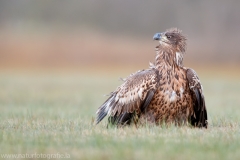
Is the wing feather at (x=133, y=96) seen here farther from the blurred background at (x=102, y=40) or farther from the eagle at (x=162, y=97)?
the blurred background at (x=102, y=40)

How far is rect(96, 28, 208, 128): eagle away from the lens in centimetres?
939

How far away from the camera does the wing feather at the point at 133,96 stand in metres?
9.39

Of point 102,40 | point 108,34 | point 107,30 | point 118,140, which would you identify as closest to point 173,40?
point 118,140

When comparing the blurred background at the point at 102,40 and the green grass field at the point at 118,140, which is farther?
the blurred background at the point at 102,40

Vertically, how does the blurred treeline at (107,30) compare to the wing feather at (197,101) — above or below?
above

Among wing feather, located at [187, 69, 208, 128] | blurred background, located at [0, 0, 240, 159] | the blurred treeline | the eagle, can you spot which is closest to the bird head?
the eagle

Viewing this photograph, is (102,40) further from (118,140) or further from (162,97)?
(118,140)

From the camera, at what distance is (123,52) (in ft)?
156

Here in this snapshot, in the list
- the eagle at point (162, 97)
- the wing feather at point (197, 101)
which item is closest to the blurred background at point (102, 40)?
the eagle at point (162, 97)

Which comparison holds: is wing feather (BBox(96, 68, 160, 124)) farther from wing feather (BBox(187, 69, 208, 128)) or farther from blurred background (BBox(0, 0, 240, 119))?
blurred background (BBox(0, 0, 240, 119))

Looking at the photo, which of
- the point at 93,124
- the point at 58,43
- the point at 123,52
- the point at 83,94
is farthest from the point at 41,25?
the point at 93,124

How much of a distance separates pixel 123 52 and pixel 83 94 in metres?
26.3

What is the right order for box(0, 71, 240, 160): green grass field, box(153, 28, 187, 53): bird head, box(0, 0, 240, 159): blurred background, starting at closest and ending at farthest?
box(0, 71, 240, 160): green grass field < box(153, 28, 187, 53): bird head < box(0, 0, 240, 159): blurred background

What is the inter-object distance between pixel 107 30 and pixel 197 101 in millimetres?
42655
